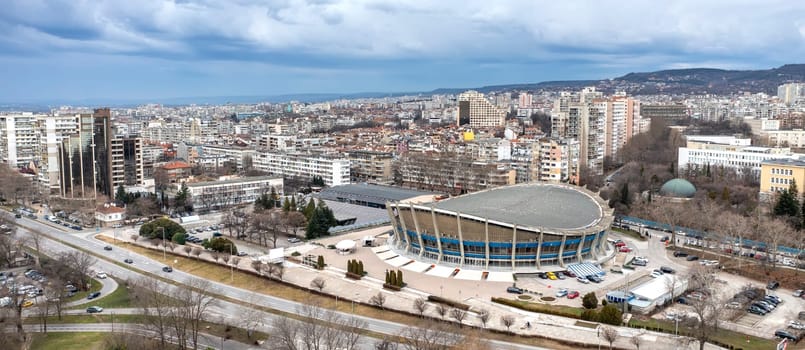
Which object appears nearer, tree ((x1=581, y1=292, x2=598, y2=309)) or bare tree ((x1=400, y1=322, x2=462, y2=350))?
bare tree ((x1=400, y1=322, x2=462, y2=350))

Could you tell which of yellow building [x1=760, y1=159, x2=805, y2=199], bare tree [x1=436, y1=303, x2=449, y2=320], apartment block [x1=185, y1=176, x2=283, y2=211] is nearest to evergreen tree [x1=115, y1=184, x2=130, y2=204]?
apartment block [x1=185, y1=176, x2=283, y2=211]

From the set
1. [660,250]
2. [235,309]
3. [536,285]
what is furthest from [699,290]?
[235,309]

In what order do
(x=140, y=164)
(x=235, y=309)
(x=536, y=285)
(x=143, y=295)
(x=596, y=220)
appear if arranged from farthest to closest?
(x=140, y=164), (x=596, y=220), (x=536, y=285), (x=235, y=309), (x=143, y=295)

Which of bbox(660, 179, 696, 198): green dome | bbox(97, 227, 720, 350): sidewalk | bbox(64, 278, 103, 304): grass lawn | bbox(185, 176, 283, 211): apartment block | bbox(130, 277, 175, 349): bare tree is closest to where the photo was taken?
bbox(130, 277, 175, 349): bare tree

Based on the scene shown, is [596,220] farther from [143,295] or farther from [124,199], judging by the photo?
[124,199]

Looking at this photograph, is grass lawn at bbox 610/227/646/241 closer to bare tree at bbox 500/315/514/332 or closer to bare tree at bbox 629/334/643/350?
bare tree at bbox 629/334/643/350

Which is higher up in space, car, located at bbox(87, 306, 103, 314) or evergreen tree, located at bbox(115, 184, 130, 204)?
evergreen tree, located at bbox(115, 184, 130, 204)
